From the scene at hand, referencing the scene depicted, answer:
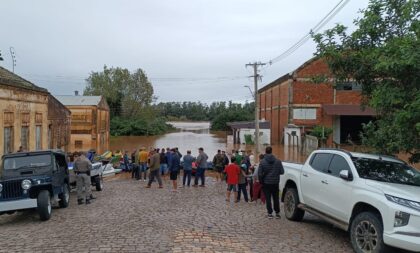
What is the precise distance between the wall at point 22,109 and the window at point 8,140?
0.18 meters

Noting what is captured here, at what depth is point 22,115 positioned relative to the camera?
23797 mm

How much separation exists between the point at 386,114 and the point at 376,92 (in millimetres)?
1707

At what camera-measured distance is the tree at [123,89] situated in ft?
338

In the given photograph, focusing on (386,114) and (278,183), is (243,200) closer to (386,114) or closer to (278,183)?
(278,183)

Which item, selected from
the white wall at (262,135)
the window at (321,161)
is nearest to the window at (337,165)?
the window at (321,161)

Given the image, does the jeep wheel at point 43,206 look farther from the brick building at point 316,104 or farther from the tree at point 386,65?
the brick building at point 316,104

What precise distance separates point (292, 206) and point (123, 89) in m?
95.6

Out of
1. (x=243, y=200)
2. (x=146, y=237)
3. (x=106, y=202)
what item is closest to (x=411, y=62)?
(x=146, y=237)

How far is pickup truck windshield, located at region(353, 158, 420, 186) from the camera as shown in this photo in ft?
28.5

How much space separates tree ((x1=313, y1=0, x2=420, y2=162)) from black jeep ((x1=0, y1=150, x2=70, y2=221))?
7923 millimetres

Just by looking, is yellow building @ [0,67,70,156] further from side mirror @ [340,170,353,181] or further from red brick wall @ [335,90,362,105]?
red brick wall @ [335,90,362,105]

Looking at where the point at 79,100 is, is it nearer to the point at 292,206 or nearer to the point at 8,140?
the point at 8,140

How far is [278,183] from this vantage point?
11414 millimetres

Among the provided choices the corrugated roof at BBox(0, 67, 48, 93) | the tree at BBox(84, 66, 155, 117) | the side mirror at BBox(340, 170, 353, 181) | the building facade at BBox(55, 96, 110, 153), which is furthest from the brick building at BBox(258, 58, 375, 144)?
the tree at BBox(84, 66, 155, 117)
